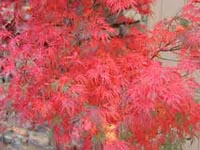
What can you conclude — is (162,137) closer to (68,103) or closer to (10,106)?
(68,103)

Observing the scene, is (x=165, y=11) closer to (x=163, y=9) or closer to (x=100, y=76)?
(x=163, y=9)

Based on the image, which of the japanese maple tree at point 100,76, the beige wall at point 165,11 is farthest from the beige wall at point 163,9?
the japanese maple tree at point 100,76

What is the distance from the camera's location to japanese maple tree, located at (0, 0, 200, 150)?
215 centimetres

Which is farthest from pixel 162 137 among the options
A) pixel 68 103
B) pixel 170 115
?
pixel 68 103

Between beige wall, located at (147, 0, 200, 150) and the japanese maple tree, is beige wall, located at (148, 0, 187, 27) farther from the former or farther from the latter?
the japanese maple tree

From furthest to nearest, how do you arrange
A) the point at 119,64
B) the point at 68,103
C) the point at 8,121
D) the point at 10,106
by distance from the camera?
the point at 8,121
the point at 10,106
the point at 119,64
the point at 68,103

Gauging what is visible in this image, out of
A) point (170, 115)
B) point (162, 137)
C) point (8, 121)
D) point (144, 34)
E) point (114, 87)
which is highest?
point (144, 34)

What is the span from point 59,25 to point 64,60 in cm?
23

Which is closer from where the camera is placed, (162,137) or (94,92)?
(94,92)

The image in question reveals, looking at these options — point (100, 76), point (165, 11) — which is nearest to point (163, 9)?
point (165, 11)

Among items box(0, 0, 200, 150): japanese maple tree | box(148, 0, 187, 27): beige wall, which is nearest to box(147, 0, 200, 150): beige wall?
box(148, 0, 187, 27): beige wall

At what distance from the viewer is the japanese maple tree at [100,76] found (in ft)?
7.06

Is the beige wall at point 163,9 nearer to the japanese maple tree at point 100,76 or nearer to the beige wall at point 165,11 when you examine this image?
the beige wall at point 165,11

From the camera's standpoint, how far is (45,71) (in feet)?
7.96
